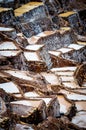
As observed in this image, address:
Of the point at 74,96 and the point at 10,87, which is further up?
the point at 10,87

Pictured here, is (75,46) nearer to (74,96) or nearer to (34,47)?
(34,47)

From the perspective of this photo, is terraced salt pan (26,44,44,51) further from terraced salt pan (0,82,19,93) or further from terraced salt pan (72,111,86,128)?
terraced salt pan (72,111,86,128)

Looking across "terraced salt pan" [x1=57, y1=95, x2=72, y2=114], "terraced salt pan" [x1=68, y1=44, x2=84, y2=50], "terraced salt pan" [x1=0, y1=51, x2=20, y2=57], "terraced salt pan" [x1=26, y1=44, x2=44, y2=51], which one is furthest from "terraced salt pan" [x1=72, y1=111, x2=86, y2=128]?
"terraced salt pan" [x1=68, y1=44, x2=84, y2=50]

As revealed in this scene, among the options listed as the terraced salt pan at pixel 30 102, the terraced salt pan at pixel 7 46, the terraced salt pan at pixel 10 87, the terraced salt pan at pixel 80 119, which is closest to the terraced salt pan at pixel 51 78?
the terraced salt pan at pixel 7 46

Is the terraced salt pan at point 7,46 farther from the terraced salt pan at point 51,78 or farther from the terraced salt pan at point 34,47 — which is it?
the terraced salt pan at point 51,78

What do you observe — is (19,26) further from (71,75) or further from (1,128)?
(1,128)

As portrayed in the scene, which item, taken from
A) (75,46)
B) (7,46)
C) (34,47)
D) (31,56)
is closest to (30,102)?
(31,56)
